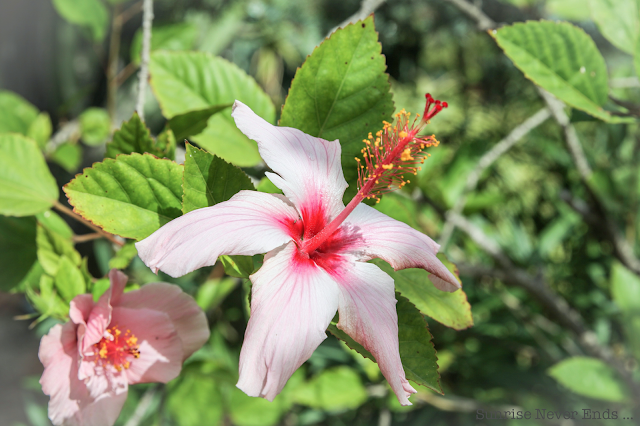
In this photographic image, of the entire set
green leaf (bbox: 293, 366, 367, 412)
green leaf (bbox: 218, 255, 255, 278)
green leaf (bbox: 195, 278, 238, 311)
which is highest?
green leaf (bbox: 218, 255, 255, 278)

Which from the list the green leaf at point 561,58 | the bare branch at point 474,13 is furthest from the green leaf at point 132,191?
the bare branch at point 474,13

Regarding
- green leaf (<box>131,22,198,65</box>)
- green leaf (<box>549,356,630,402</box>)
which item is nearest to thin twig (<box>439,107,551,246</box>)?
green leaf (<box>549,356,630,402</box>)

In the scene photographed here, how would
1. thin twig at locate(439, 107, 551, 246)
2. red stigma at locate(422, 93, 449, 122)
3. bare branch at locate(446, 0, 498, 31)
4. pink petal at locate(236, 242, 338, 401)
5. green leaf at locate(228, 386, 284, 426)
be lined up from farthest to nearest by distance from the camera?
green leaf at locate(228, 386, 284, 426)
thin twig at locate(439, 107, 551, 246)
bare branch at locate(446, 0, 498, 31)
red stigma at locate(422, 93, 449, 122)
pink petal at locate(236, 242, 338, 401)

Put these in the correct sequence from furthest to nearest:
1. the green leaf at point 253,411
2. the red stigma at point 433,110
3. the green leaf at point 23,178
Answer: the green leaf at point 253,411, the green leaf at point 23,178, the red stigma at point 433,110

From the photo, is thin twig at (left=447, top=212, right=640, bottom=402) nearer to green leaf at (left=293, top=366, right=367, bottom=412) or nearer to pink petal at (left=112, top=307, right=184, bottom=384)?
green leaf at (left=293, top=366, right=367, bottom=412)

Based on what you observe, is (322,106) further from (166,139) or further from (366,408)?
(366,408)

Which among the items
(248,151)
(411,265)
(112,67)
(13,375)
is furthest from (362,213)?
(13,375)

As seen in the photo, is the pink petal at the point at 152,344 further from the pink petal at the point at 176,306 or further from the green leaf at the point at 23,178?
the green leaf at the point at 23,178
